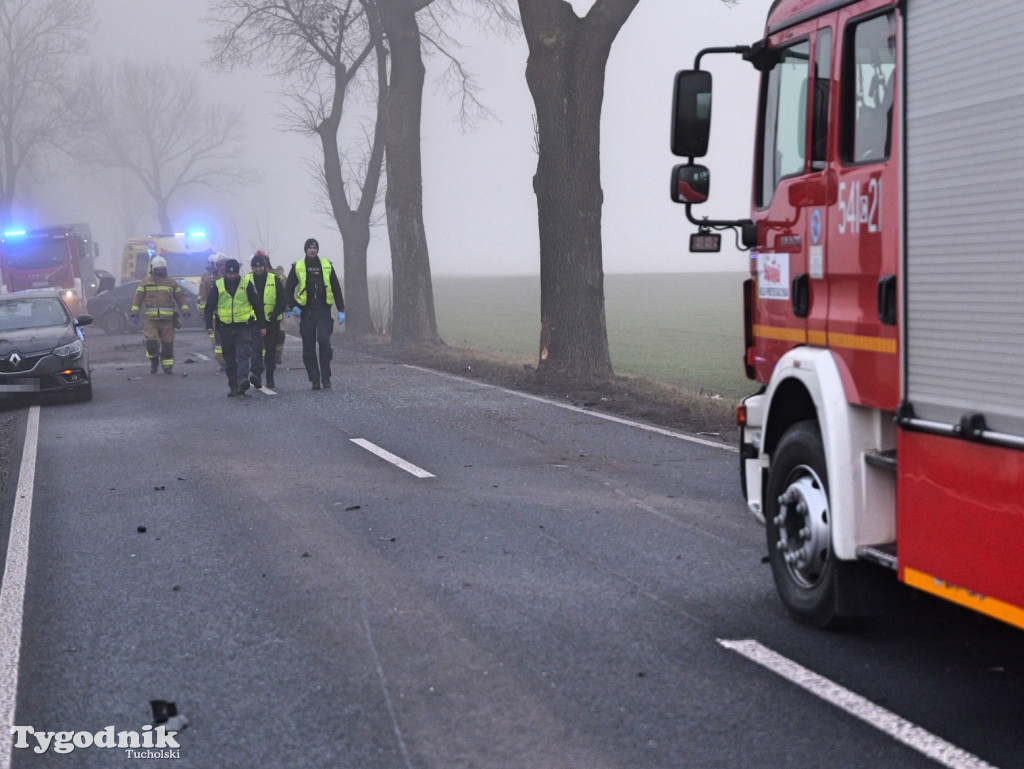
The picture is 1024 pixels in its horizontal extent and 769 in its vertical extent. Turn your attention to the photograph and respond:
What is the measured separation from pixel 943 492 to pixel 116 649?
3.55m

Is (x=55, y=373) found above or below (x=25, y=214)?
below

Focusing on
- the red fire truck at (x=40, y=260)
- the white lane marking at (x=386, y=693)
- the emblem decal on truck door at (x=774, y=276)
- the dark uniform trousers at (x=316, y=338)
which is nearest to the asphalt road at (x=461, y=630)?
the white lane marking at (x=386, y=693)

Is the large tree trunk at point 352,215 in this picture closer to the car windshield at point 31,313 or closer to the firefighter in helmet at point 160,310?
the firefighter in helmet at point 160,310

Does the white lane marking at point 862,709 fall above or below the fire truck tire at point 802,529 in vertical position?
below

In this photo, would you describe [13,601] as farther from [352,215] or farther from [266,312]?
[352,215]

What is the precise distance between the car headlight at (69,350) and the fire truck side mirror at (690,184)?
12009 millimetres

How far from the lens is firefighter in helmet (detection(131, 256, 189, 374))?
66.2ft

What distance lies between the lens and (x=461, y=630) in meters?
5.55

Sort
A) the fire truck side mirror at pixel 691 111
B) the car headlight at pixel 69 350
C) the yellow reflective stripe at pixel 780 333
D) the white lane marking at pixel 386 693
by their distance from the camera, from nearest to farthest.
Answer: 1. the white lane marking at pixel 386 693
2. the yellow reflective stripe at pixel 780 333
3. the fire truck side mirror at pixel 691 111
4. the car headlight at pixel 69 350

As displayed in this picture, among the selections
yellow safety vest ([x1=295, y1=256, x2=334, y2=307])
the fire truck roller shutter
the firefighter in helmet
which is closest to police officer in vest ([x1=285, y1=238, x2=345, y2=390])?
yellow safety vest ([x1=295, y1=256, x2=334, y2=307])

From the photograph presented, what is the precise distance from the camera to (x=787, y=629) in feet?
17.9

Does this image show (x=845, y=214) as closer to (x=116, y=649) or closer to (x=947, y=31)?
(x=947, y=31)

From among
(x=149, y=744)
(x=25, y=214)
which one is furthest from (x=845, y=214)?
(x=25, y=214)

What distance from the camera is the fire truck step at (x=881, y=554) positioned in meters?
4.66
